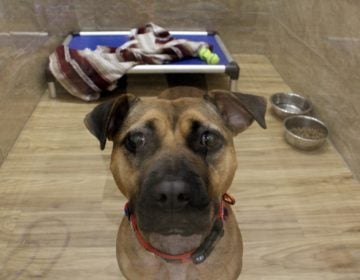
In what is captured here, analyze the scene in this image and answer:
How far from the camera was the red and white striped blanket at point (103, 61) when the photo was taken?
2934 millimetres

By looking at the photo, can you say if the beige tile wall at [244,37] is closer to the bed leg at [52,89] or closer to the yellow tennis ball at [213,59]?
the bed leg at [52,89]

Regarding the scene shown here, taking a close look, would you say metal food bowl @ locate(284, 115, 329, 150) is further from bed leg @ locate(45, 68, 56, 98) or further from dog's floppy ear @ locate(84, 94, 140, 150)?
bed leg @ locate(45, 68, 56, 98)

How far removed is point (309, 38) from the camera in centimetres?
302

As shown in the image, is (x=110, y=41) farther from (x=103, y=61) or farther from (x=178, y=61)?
(x=178, y=61)

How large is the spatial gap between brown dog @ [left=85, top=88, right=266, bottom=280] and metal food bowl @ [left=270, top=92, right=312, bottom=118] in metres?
1.62

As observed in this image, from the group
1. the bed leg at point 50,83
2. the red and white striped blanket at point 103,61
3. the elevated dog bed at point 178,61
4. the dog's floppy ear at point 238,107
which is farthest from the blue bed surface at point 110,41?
the dog's floppy ear at point 238,107

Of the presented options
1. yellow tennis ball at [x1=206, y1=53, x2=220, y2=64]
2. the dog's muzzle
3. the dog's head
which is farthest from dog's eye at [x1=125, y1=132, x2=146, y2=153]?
yellow tennis ball at [x1=206, y1=53, x2=220, y2=64]

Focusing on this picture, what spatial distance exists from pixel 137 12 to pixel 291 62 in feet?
5.21

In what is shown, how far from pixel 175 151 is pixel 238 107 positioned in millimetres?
362

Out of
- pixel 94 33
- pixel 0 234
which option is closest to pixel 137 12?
pixel 94 33

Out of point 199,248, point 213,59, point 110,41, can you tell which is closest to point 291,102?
point 213,59

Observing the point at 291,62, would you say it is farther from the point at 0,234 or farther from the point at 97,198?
the point at 0,234

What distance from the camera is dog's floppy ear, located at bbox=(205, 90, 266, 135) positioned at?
1327 millimetres

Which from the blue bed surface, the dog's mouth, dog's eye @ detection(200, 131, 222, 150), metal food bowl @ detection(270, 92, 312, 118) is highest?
dog's eye @ detection(200, 131, 222, 150)
